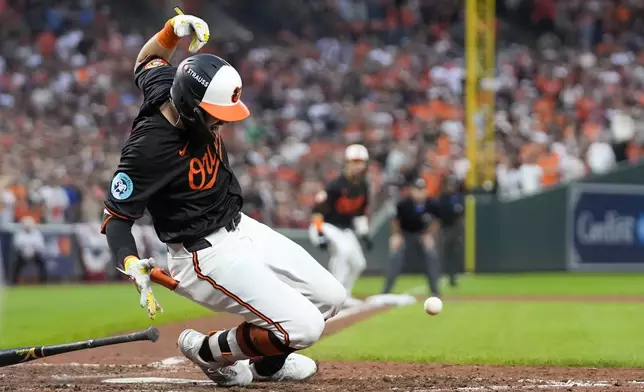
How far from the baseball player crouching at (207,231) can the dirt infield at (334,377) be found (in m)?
0.36

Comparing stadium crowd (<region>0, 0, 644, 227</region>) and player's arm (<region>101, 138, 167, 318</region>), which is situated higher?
stadium crowd (<region>0, 0, 644, 227</region>)

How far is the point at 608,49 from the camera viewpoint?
2631 centimetres

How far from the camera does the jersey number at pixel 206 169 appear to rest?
620 centimetres

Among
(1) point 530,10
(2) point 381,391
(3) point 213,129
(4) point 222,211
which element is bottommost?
(2) point 381,391

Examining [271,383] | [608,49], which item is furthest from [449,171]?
[271,383]

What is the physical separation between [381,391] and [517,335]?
4.32 m

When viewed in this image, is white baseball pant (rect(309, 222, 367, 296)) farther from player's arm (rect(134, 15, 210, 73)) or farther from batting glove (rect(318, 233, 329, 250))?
player's arm (rect(134, 15, 210, 73))

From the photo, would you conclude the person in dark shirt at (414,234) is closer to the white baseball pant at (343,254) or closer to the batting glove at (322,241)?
the white baseball pant at (343,254)

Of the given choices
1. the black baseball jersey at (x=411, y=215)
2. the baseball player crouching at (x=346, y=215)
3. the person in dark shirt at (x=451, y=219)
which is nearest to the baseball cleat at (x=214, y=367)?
the baseball player crouching at (x=346, y=215)

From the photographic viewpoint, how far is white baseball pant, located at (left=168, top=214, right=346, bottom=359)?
20.2ft

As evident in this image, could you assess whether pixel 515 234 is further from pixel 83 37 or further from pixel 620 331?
pixel 83 37

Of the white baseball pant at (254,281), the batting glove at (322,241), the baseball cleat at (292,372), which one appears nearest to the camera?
the white baseball pant at (254,281)

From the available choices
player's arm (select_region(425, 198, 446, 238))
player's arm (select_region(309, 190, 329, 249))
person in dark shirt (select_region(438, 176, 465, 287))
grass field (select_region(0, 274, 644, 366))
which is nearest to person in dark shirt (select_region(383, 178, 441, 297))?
player's arm (select_region(425, 198, 446, 238))

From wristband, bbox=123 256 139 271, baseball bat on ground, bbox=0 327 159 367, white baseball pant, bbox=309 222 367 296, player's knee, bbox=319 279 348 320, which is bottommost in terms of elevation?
baseball bat on ground, bbox=0 327 159 367
